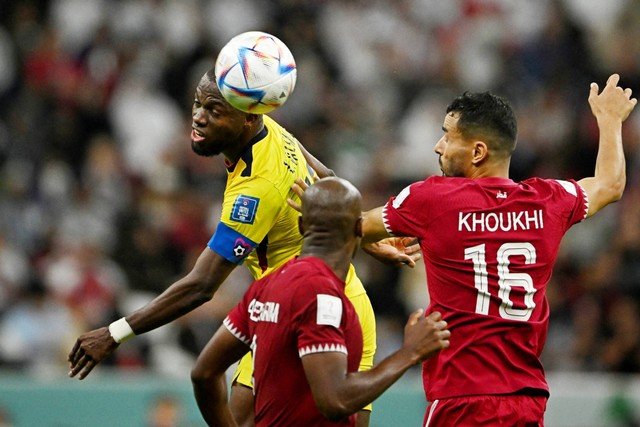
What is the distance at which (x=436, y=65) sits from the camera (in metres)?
16.9

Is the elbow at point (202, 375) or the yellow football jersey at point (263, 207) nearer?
the elbow at point (202, 375)

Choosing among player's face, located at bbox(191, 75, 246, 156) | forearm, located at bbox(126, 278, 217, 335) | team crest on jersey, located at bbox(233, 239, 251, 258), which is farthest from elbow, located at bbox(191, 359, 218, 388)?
player's face, located at bbox(191, 75, 246, 156)

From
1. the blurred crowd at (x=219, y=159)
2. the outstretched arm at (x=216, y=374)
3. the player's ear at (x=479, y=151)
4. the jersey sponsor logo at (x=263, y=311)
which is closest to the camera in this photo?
the jersey sponsor logo at (x=263, y=311)

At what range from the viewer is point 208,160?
581 inches

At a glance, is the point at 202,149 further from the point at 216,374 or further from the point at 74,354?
the point at 216,374

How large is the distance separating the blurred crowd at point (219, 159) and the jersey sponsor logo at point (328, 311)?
7.53 meters

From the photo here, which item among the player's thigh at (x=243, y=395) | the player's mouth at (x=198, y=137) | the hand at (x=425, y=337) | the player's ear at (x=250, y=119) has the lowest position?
the player's thigh at (x=243, y=395)

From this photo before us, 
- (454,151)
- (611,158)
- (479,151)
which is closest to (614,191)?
(611,158)

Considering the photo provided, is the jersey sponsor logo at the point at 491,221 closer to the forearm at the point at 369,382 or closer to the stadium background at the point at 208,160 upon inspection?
the forearm at the point at 369,382

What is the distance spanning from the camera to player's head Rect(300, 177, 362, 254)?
217 inches

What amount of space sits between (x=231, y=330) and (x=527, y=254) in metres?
1.49

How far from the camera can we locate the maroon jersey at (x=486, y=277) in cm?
612

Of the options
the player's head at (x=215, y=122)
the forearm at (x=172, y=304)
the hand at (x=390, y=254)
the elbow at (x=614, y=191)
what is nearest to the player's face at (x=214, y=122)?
the player's head at (x=215, y=122)

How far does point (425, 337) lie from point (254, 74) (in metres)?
2.05
